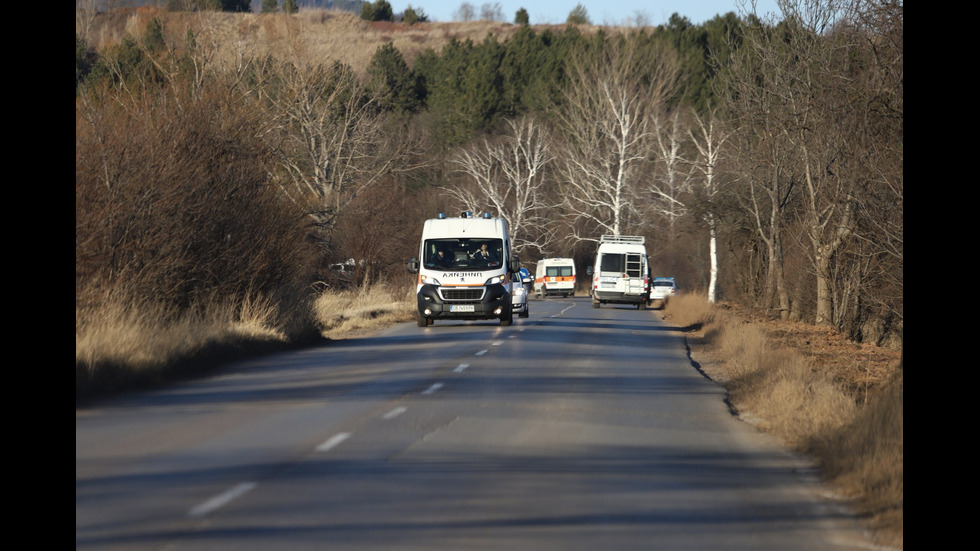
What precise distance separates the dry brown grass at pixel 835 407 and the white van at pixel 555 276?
149 ft

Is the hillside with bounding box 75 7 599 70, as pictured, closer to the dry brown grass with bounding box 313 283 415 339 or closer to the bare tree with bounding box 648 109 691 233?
the dry brown grass with bounding box 313 283 415 339

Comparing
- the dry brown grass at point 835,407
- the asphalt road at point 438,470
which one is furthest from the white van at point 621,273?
the asphalt road at point 438,470

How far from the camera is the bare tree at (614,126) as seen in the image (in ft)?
215

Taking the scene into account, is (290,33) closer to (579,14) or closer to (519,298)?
(519,298)

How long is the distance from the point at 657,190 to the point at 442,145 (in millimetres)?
27133

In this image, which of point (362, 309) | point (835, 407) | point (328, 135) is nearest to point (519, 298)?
point (362, 309)

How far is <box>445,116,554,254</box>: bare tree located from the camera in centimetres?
7300

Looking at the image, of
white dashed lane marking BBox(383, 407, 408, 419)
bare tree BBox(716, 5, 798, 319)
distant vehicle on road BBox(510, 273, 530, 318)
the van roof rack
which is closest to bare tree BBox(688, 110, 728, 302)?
bare tree BBox(716, 5, 798, 319)

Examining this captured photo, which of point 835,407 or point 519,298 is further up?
point 835,407

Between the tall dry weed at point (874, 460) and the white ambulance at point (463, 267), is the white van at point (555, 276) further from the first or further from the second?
the tall dry weed at point (874, 460)

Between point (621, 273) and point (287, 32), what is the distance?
739 inches

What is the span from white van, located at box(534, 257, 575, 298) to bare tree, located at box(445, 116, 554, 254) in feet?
7.12

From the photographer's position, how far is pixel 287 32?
178ft
